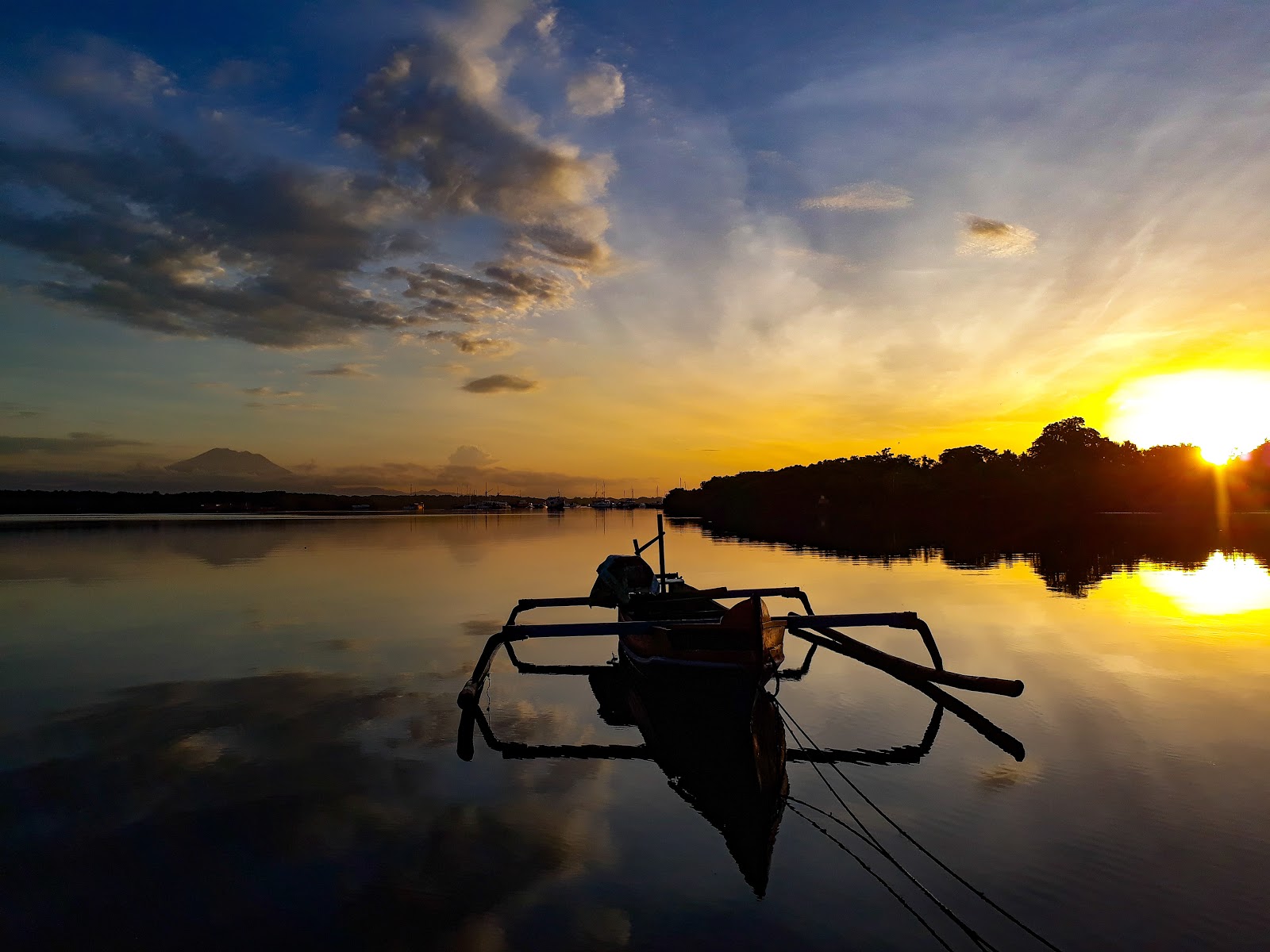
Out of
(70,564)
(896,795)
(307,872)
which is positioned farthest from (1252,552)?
(70,564)

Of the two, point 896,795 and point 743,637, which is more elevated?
point 743,637

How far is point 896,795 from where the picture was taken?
35.7ft

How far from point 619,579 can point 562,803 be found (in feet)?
42.1

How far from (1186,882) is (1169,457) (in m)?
151

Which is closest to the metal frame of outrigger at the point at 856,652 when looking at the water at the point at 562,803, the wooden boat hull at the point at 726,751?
the water at the point at 562,803

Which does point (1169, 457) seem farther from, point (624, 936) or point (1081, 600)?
point (624, 936)

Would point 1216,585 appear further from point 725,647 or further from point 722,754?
point 725,647

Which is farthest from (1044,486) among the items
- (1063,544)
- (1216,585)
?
(1216,585)

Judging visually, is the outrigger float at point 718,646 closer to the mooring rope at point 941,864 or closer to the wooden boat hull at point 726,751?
the wooden boat hull at point 726,751

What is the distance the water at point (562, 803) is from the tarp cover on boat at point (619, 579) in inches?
76.6

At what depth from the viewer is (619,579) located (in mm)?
23656

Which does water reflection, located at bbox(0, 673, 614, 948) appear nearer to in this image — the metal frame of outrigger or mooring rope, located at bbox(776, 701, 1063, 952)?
the metal frame of outrigger

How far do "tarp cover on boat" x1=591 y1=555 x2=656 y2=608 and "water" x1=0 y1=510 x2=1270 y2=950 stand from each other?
1944 millimetres

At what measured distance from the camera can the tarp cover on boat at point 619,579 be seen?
924 inches
